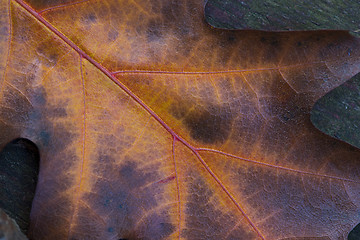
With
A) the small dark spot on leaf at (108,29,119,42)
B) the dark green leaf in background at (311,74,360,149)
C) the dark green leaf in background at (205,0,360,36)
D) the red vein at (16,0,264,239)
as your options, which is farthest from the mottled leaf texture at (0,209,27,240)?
the dark green leaf in background at (311,74,360,149)

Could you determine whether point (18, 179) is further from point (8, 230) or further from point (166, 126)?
point (166, 126)

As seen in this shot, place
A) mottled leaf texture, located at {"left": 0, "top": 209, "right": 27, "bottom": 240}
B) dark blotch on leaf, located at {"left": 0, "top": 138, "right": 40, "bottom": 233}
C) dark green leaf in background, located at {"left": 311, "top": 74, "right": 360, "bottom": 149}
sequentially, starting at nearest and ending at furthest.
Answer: mottled leaf texture, located at {"left": 0, "top": 209, "right": 27, "bottom": 240} → dark blotch on leaf, located at {"left": 0, "top": 138, "right": 40, "bottom": 233} → dark green leaf in background, located at {"left": 311, "top": 74, "right": 360, "bottom": 149}

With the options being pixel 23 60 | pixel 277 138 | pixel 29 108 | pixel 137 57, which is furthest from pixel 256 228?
pixel 23 60

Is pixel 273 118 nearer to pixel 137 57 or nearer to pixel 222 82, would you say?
pixel 222 82

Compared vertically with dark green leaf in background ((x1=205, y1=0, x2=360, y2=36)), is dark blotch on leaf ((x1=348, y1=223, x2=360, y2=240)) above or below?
below

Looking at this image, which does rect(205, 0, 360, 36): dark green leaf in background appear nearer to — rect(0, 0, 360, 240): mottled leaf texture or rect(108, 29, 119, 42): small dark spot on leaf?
rect(0, 0, 360, 240): mottled leaf texture

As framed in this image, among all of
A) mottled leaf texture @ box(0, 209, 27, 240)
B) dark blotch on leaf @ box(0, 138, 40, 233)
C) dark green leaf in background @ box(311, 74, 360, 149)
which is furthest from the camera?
dark green leaf in background @ box(311, 74, 360, 149)
